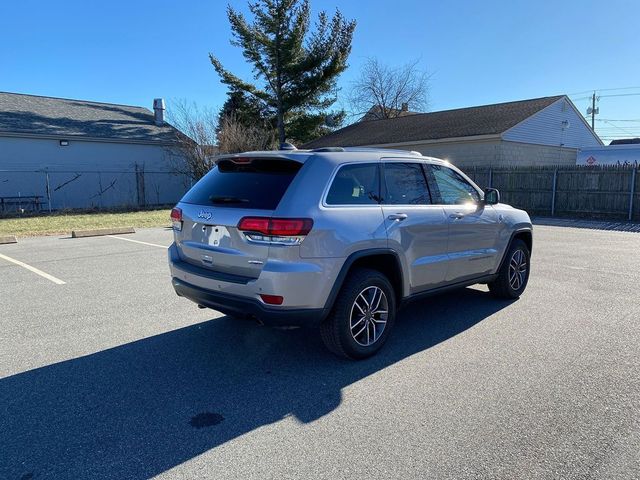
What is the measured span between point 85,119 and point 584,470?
27.8 m

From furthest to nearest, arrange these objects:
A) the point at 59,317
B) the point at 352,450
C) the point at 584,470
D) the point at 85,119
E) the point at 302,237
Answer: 1. the point at 85,119
2. the point at 59,317
3. the point at 302,237
4. the point at 352,450
5. the point at 584,470

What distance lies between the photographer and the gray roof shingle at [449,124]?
23359 mm

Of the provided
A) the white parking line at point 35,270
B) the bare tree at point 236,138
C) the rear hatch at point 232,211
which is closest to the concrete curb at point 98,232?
the white parking line at point 35,270

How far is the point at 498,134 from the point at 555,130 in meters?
6.26

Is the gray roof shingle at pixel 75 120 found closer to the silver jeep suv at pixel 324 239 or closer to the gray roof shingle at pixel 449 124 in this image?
the gray roof shingle at pixel 449 124

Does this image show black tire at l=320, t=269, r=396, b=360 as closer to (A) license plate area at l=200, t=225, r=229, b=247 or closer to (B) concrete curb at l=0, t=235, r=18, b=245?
(A) license plate area at l=200, t=225, r=229, b=247

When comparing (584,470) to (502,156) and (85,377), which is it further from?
(502,156)

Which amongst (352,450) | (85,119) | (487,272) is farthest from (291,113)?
(352,450)

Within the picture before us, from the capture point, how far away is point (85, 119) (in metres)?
25.4

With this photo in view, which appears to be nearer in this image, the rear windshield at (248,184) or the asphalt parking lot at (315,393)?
the asphalt parking lot at (315,393)

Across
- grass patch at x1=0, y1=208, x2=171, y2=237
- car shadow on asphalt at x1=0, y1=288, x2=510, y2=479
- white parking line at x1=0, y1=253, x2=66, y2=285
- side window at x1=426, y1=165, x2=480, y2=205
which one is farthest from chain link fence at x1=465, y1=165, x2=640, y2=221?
white parking line at x1=0, y1=253, x2=66, y2=285

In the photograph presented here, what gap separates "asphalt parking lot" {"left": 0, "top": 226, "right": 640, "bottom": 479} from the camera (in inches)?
110

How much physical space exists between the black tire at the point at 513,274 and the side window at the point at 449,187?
104cm

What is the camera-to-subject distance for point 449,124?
2572 cm
